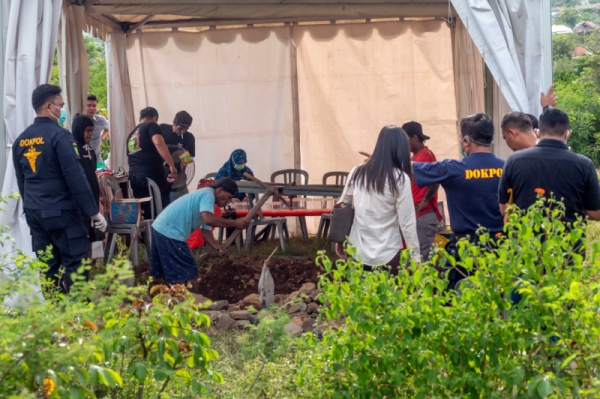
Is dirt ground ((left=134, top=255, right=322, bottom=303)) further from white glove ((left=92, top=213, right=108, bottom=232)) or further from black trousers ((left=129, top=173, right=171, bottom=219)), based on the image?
white glove ((left=92, top=213, right=108, bottom=232))

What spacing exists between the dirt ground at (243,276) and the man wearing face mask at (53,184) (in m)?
1.74

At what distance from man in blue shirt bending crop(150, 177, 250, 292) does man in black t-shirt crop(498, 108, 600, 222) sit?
8.62 ft

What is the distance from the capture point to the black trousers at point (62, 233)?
17.8 ft

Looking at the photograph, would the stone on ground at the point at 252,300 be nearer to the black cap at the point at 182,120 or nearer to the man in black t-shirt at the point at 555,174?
the man in black t-shirt at the point at 555,174

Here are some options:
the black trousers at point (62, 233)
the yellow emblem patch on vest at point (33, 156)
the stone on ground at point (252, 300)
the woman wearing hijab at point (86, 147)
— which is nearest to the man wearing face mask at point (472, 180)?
the stone on ground at point (252, 300)

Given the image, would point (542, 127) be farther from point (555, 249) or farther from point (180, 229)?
point (180, 229)

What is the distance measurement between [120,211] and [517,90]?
13.2 ft

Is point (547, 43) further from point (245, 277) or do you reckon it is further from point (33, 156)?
point (33, 156)

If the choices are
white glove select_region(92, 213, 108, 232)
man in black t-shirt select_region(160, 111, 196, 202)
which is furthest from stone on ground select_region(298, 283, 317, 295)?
man in black t-shirt select_region(160, 111, 196, 202)

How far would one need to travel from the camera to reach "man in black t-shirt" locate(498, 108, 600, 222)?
4137 millimetres

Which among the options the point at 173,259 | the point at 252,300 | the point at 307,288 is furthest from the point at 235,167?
the point at 173,259

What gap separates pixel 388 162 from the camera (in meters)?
4.71

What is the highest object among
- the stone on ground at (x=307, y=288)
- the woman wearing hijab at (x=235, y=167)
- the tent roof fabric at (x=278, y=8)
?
the tent roof fabric at (x=278, y=8)

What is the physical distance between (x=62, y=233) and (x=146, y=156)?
10.8 feet
